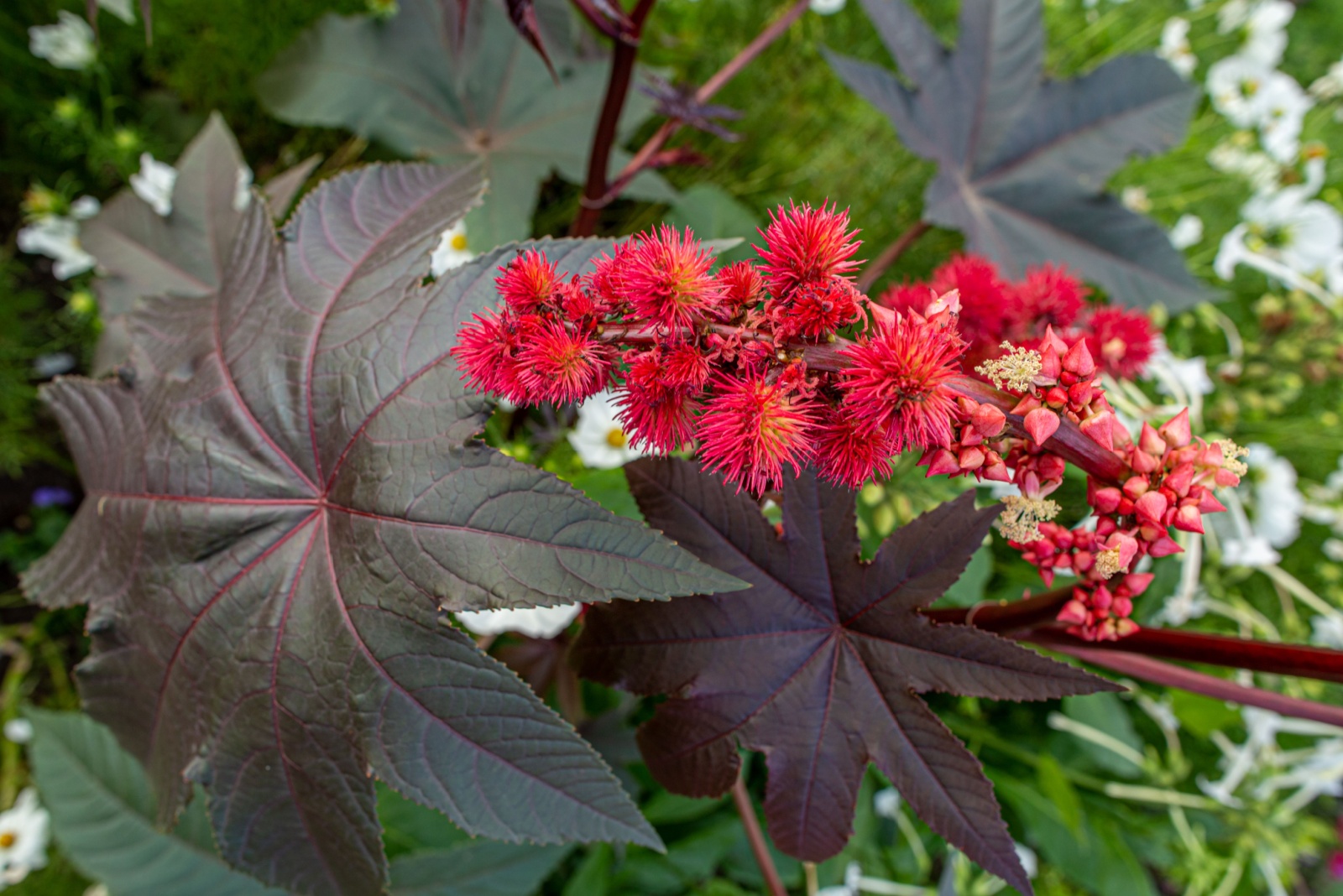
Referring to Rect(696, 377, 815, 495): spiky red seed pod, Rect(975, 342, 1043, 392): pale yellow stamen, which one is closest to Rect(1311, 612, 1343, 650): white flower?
Rect(975, 342, 1043, 392): pale yellow stamen

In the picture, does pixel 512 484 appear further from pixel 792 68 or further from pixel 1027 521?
pixel 792 68

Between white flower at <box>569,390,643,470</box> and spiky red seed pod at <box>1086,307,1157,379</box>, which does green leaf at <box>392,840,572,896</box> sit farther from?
spiky red seed pod at <box>1086,307,1157,379</box>

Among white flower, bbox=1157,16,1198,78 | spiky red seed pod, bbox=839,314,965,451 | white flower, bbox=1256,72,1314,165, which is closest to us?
spiky red seed pod, bbox=839,314,965,451

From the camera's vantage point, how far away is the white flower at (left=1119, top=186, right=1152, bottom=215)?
4.95ft

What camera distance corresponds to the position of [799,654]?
A: 2.00 feet

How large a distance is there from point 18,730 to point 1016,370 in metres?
1.73

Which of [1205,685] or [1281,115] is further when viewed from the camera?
[1281,115]

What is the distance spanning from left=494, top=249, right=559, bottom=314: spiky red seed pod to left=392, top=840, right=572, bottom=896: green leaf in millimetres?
828

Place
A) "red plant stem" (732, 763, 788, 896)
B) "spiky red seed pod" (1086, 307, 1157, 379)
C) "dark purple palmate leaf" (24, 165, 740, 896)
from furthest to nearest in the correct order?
"red plant stem" (732, 763, 788, 896) → "spiky red seed pod" (1086, 307, 1157, 379) → "dark purple palmate leaf" (24, 165, 740, 896)

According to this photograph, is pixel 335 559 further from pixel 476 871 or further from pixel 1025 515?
pixel 476 871

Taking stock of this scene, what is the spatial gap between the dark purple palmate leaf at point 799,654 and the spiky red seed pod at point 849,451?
17 centimetres

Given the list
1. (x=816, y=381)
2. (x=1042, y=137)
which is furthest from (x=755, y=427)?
(x=1042, y=137)

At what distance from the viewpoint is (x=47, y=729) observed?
1.07 m

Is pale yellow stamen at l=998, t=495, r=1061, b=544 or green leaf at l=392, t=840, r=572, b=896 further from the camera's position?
green leaf at l=392, t=840, r=572, b=896
